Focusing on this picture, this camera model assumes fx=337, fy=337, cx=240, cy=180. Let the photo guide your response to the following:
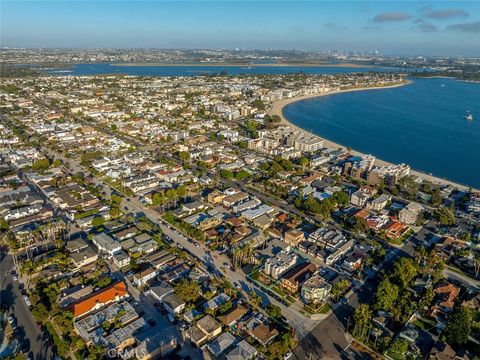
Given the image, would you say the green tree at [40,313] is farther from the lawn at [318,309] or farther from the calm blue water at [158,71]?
the calm blue water at [158,71]

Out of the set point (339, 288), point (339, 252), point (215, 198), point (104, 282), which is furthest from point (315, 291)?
point (215, 198)

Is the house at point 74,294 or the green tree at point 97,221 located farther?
the green tree at point 97,221

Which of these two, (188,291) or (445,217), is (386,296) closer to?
(188,291)

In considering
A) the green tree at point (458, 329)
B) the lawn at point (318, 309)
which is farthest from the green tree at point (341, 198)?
the green tree at point (458, 329)

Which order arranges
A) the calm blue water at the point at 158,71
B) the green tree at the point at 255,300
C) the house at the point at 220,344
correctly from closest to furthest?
the house at the point at 220,344 < the green tree at the point at 255,300 < the calm blue water at the point at 158,71

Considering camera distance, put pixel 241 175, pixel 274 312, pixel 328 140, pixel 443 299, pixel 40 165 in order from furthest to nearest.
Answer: pixel 328 140 → pixel 40 165 → pixel 241 175 → pixel 443 299 → pixel 274 312

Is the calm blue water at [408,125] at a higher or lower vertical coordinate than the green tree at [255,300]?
higher
